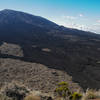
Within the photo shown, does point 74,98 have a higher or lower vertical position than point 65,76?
higher

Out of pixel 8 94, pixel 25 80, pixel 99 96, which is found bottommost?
pixel 25 80

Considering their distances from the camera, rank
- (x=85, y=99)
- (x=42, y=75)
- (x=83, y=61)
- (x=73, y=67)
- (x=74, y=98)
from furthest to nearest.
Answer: (x=83, y=61)
(x=73, y=67)
(x=42, y=75)
(x=74, y=98)
(x=85, y=99)

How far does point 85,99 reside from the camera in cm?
564

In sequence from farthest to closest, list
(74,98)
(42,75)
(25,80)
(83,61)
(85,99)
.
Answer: (83,61) < (42,75) < (25,80) < (74,98) < (85,99)

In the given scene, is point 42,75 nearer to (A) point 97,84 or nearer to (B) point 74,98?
(A) point 97,84

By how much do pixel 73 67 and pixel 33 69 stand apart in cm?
532

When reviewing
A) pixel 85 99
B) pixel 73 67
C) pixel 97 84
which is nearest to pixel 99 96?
pixel 85 99

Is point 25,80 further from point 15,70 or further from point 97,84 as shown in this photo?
point 97,84

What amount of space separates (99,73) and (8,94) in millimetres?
12115

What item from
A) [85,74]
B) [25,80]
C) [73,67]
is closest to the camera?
[25,80]

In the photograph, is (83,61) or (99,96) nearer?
(99,96)

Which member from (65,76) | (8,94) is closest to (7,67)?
(65,76)

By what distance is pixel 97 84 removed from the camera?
12.5 metres

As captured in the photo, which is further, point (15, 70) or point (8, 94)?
point (15, 70)
